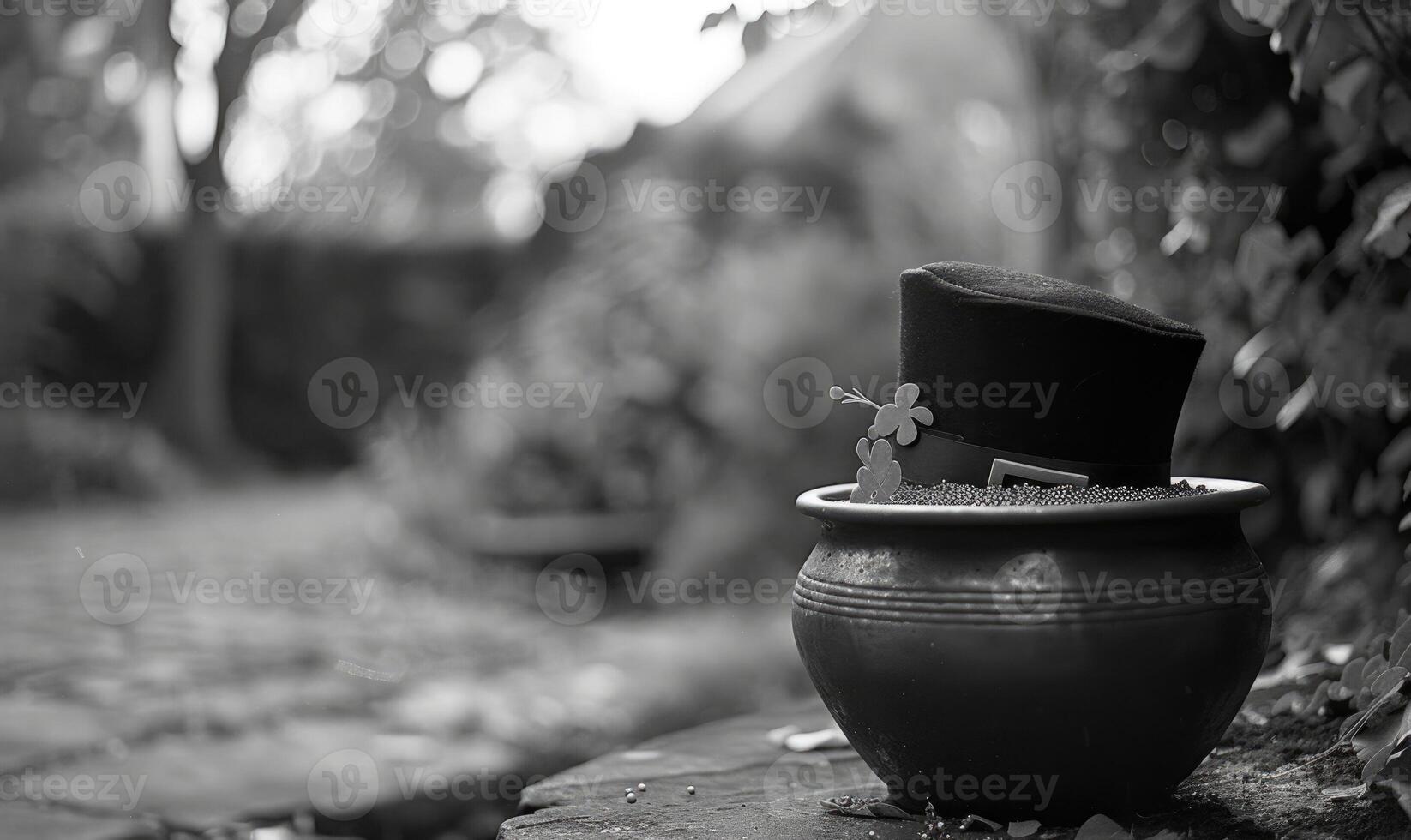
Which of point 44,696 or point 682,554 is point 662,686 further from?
point 44,696

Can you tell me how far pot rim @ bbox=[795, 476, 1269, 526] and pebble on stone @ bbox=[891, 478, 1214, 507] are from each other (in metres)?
0.04

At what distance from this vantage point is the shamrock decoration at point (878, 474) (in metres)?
1.62

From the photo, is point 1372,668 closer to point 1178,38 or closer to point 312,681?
point 1178,38

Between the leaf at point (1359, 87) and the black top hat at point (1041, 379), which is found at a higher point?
the leaf at point (1359, 87)

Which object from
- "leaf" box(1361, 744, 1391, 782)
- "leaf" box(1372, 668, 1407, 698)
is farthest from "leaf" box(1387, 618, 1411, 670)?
"leaf" box(1361, 744, 1391, 782)

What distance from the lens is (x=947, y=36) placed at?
715 centimetres

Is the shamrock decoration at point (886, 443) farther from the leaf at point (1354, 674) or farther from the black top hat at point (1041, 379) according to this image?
the leaf at point (1354, 674)

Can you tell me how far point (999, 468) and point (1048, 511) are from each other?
6.3 inches

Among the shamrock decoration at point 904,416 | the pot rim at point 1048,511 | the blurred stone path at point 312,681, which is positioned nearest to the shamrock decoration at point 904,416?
the shamrock decoration at point 904,416

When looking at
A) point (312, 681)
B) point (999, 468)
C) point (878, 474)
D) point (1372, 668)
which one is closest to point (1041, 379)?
point (999, 468)

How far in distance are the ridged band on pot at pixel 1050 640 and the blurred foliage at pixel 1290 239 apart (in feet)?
2.33

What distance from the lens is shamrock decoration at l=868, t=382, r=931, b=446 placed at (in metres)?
1.60

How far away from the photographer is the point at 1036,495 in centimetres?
153

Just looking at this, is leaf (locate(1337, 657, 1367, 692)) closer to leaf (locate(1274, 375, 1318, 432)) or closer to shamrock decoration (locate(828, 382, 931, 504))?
leaf (locate(1274, 375, 1318, 432))
